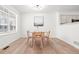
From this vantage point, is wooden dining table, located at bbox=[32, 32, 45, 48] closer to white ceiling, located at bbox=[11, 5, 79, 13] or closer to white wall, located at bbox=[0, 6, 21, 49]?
white wall, located at bbox=[0, 6, 21, 49]

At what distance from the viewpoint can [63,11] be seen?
2.98 m

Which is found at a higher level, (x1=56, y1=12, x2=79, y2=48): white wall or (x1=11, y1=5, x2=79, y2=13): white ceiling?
(x1=11, y1=5, x2=79, y2=13): white ceiling

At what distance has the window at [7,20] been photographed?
9.25ft

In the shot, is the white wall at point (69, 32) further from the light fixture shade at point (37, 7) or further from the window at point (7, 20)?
the window at point (7, 20)

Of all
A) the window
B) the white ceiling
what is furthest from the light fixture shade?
the window

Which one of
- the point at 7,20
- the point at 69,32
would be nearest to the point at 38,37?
the point at 69,32

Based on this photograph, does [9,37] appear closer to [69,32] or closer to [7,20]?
[7,20]

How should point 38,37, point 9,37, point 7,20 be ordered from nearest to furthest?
point 7,20 < point 9,37 < point 38,37

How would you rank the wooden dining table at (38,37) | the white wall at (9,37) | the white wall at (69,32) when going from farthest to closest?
the wooden dining table at (38,37), the white wall at (69,32), the white wall at (9,37)

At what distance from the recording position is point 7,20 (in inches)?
118

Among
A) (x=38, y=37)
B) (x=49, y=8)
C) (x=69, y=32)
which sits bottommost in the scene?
(x=38, y=37)

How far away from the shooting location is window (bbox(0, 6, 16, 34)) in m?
2.82

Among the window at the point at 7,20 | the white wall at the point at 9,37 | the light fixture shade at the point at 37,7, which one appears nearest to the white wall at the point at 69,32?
the light fixture shade at the point at 37,7
